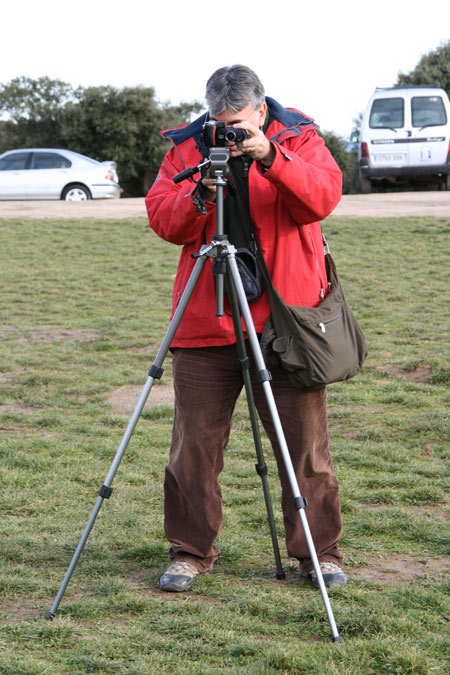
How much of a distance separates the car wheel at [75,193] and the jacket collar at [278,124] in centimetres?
1594

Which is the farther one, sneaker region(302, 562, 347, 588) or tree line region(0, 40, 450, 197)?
tree line region(0, 40, 450, 197)

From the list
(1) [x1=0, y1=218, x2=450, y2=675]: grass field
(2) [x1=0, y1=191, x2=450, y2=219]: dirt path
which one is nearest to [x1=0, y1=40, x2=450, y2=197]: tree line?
(2) [x1=0, y1=191, x2=450, y2=219]: dirt path

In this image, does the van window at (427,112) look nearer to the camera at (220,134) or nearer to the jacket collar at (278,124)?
the jacket collar at (278,124)

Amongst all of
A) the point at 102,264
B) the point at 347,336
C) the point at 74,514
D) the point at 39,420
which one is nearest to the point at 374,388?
the point at 39,420

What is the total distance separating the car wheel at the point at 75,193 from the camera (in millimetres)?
19172

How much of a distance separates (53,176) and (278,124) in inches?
633

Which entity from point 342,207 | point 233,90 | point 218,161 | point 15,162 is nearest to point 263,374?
point 218,161

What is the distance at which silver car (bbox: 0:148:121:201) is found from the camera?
1880 cm

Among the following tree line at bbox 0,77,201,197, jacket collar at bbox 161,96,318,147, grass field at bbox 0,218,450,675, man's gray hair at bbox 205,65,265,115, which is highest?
tree line at bbox 0,77,201,197

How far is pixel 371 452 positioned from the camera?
579 centimetres

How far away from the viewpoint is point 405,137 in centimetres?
1769

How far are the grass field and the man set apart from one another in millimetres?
248

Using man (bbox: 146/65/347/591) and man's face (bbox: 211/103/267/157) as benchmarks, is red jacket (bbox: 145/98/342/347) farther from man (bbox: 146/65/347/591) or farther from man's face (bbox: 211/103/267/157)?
man's face (bbox: 211/103/267/157)

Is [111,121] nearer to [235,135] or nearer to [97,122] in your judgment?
[97,122]
